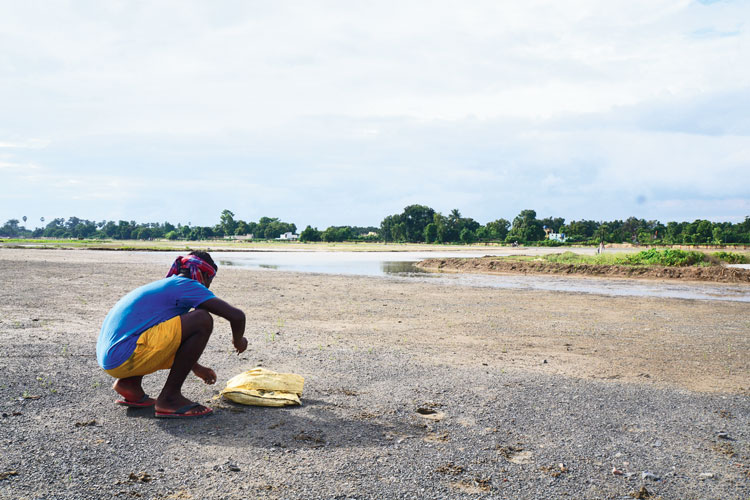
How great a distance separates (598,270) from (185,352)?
31.0 m

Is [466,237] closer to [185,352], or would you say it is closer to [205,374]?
[205,374]

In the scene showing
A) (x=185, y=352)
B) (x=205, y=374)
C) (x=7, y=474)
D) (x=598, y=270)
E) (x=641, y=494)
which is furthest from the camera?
(x=598, y=270)

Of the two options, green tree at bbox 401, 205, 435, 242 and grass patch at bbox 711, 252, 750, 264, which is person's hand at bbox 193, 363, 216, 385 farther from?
green tree at bbox 401, 205, 435, 242

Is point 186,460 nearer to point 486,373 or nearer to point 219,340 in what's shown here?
point 486,373

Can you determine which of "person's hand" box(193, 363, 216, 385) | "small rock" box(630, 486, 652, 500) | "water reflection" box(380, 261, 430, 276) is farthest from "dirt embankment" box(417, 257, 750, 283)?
"person's hand" box(193, 363, 216, 385)

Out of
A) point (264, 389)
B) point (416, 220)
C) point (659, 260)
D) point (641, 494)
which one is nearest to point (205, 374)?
point (264, 389)

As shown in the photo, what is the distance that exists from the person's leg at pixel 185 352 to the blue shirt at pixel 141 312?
0.16 metres

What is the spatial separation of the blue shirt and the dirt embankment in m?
29.6

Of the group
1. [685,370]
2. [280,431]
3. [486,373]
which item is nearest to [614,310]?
[685,370]

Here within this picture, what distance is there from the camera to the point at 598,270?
31875 millimetres

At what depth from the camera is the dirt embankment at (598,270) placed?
27.7 metres

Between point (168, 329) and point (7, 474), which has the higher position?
point (168, 329)

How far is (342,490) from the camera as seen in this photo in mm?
3672

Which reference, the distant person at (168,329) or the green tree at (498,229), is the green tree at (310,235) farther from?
the distant person at (168,329)
